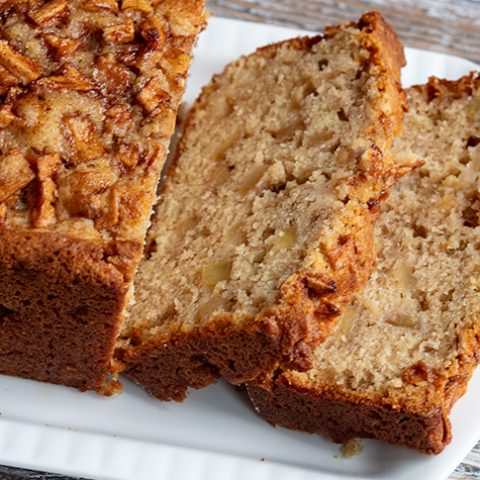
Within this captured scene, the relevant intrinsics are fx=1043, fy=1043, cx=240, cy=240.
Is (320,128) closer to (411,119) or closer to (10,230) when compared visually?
(411,119)

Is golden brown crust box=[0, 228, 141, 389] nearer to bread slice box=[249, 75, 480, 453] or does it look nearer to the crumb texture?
bread slice box=[249, 75, 480, 453]

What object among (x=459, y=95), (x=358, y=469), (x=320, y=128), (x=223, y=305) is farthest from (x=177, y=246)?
(x=459, y=95)

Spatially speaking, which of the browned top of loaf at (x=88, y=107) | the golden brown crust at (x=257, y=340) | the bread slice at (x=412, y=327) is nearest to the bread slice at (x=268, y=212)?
the golden brown crust at (x=257, y=340)

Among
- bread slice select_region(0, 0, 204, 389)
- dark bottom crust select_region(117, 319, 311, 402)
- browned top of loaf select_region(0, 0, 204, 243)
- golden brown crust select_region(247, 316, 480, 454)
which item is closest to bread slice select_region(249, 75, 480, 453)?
golden brown crust select_region(247, 316, 480, 454)

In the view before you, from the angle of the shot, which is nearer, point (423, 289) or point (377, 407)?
point (377, 407)

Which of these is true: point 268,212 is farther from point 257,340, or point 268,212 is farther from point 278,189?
point 257,340

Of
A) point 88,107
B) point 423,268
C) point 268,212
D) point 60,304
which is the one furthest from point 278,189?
point 60,304
